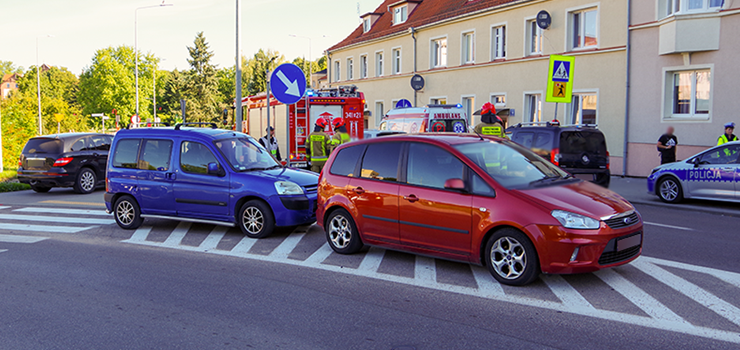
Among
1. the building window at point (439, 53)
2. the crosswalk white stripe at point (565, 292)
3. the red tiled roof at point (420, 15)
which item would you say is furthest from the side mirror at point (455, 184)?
the building window at point (439, 53)

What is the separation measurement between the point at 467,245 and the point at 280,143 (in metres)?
13.5

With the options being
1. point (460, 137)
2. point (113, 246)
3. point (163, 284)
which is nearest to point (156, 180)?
point (113, 246)

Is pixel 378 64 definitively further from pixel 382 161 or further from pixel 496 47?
pixel 382 161

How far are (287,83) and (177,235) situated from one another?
11.2 ft

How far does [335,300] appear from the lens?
5.64 m

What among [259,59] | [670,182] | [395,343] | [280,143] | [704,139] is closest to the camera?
[395,343]

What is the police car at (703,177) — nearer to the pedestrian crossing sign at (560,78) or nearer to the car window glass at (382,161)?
the pedestrian crossing sign at (560,78)

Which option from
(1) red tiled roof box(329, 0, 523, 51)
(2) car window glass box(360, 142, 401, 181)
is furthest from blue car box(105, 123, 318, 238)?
(1) red tiled roof box(329, 0, 523, 51)

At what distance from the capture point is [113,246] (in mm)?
8531

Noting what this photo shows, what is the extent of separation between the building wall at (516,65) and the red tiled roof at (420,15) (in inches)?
15.2

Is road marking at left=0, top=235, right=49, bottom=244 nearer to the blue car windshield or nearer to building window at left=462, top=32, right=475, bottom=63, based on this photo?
the blue car windshield

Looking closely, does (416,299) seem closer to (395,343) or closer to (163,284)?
(395,343)

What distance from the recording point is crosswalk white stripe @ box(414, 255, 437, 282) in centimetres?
646

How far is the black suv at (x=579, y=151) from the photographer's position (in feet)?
41.2
